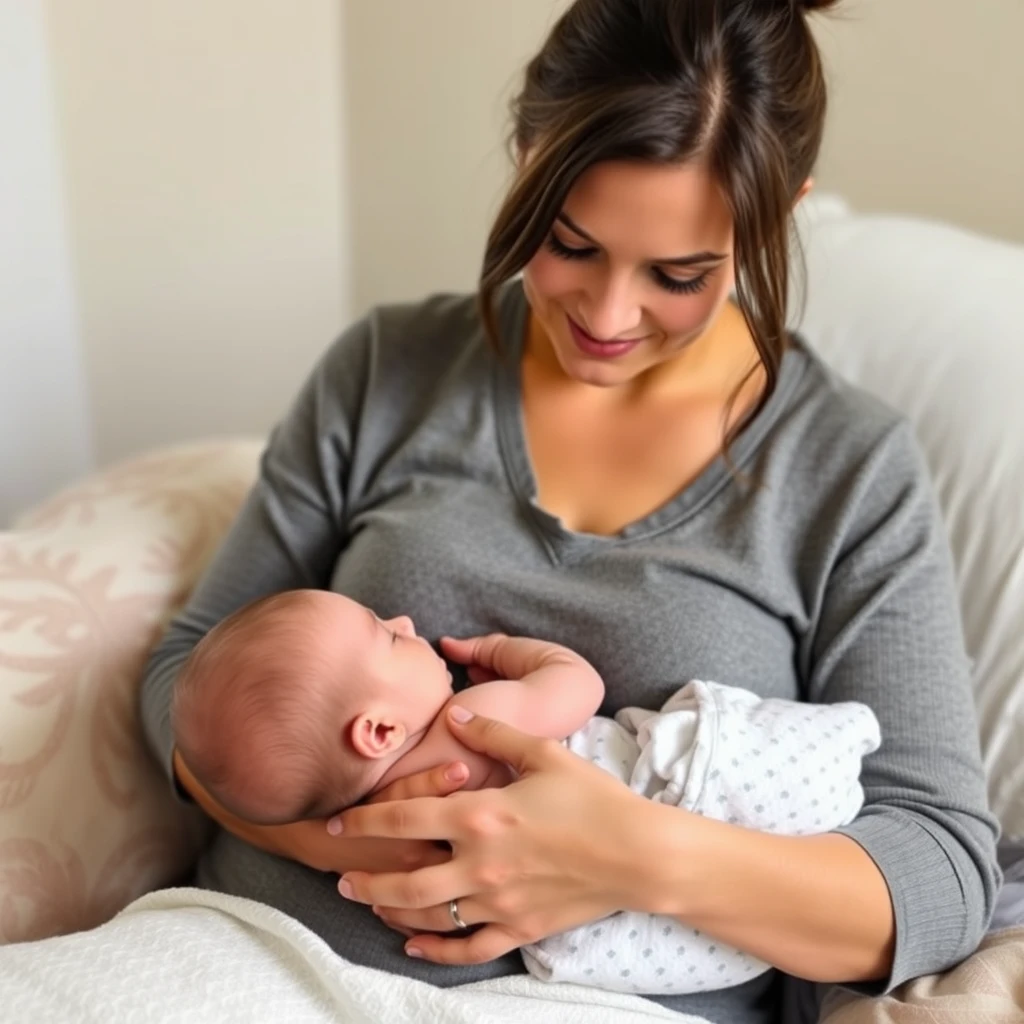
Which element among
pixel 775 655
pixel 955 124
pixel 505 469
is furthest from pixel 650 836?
pixel 955 124

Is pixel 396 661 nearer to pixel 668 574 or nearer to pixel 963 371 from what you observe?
pixel 668 574

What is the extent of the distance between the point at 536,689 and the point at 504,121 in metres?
1.14

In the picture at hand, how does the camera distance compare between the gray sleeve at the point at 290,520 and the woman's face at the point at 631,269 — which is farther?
the gray sleeve at the point at 290,520

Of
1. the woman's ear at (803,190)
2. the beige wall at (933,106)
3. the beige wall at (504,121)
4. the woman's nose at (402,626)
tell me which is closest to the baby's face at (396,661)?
the woman's nose at (402,626)

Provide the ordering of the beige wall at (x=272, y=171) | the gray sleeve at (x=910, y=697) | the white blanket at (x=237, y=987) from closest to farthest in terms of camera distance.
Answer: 1. the white blanket at (x=237, y=987)
2. the gray sleeve at (x=910, y=697)
3. the beige wall at (x=272, y=171)

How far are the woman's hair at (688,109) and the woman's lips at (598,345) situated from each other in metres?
0.09

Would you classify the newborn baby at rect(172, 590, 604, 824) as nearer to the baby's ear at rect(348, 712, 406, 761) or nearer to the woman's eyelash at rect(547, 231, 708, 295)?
the baby's ear at rect(348, 712, 406, 761)

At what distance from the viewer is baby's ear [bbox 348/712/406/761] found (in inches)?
37.4

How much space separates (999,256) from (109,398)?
146 cm

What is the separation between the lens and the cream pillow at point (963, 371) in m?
1.19

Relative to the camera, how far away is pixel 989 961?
958mm

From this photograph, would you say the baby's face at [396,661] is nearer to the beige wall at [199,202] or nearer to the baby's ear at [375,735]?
the baby's ear at [375,735]

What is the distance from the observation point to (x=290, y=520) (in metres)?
1.25

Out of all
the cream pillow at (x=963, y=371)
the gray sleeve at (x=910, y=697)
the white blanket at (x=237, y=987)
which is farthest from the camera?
the cream pillow at (x=963, y=371)
